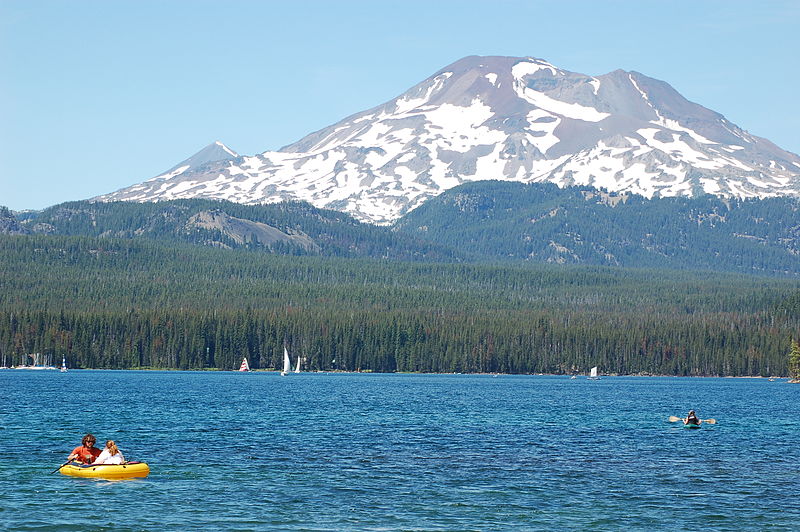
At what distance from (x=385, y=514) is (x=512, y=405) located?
3386 inches

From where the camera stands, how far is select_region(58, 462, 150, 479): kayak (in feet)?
220

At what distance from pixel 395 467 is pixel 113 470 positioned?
17.5 meters

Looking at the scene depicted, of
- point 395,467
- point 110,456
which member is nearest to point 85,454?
point 110,456

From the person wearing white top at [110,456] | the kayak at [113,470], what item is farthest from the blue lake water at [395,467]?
the person wearing white top at [110,456]

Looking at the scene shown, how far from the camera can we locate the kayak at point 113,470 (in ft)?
220

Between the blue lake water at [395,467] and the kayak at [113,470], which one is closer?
the blue lake water at [395,467]

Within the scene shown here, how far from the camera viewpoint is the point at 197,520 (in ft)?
183

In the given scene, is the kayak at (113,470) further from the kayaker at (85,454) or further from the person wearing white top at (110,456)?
the kayaker at (85,454)

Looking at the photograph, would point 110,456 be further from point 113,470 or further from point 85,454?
point 85,454

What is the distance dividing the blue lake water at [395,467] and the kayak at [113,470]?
51cm

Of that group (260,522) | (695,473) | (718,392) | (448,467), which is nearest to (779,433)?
(695,473)

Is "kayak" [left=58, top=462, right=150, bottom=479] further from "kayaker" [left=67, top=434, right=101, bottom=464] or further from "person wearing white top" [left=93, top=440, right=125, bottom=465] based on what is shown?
"kayaker" [left=67, top=434, right=101, bottom=464]

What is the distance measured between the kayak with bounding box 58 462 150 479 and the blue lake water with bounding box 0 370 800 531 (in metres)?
0.51

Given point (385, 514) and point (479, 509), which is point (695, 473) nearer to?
point (479, 509)
